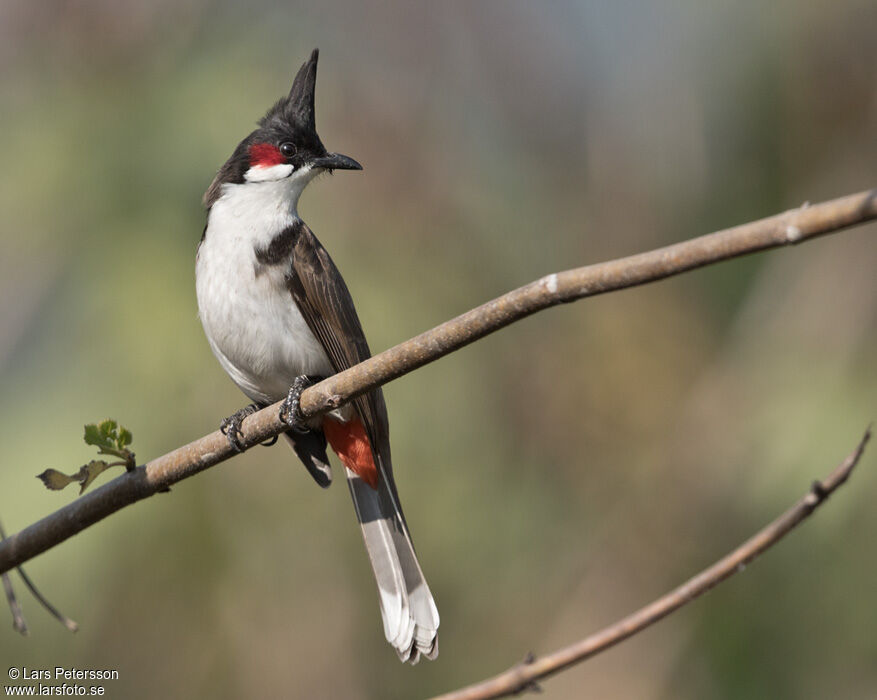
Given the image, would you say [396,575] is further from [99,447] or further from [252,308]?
[99,447]

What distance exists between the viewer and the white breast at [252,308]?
3.22 metres

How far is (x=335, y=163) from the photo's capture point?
344 centimetres

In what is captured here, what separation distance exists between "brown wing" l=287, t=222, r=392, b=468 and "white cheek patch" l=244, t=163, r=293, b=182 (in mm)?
199

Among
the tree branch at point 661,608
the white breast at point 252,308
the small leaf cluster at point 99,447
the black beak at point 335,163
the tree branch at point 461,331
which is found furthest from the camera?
the black beak at point 335,163

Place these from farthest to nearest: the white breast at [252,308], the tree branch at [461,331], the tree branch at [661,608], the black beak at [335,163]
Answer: the black beak at [335,163] < the white breast at [252,308] < the tree branch at [461,331] < the tree branch at [661,608]

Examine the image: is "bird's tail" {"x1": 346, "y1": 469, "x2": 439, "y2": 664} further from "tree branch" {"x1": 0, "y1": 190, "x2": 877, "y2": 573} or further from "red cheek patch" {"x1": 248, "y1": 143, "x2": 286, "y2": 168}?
"red cheek patch" {"x1": 248, "y1": 143, "x2": 286, "y2": 168}

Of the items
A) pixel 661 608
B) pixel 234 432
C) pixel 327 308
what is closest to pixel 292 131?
pixel 327 308

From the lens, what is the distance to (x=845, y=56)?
4.91m

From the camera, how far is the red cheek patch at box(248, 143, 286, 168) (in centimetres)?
349

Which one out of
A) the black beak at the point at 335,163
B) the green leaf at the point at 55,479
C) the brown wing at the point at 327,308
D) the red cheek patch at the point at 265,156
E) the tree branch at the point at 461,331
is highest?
the red cheek patch at the point at 265,156

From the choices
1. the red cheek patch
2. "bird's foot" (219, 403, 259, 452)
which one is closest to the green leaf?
"bird's foot" (219, 403, 259, 452)

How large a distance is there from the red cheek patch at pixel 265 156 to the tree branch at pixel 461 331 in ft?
3.88

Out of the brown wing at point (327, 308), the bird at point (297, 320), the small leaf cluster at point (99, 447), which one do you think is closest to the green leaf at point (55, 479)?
the small leaf cluster at point (99, 447)

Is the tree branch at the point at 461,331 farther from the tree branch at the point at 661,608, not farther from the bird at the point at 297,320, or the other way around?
the bird at the point at 297,320
